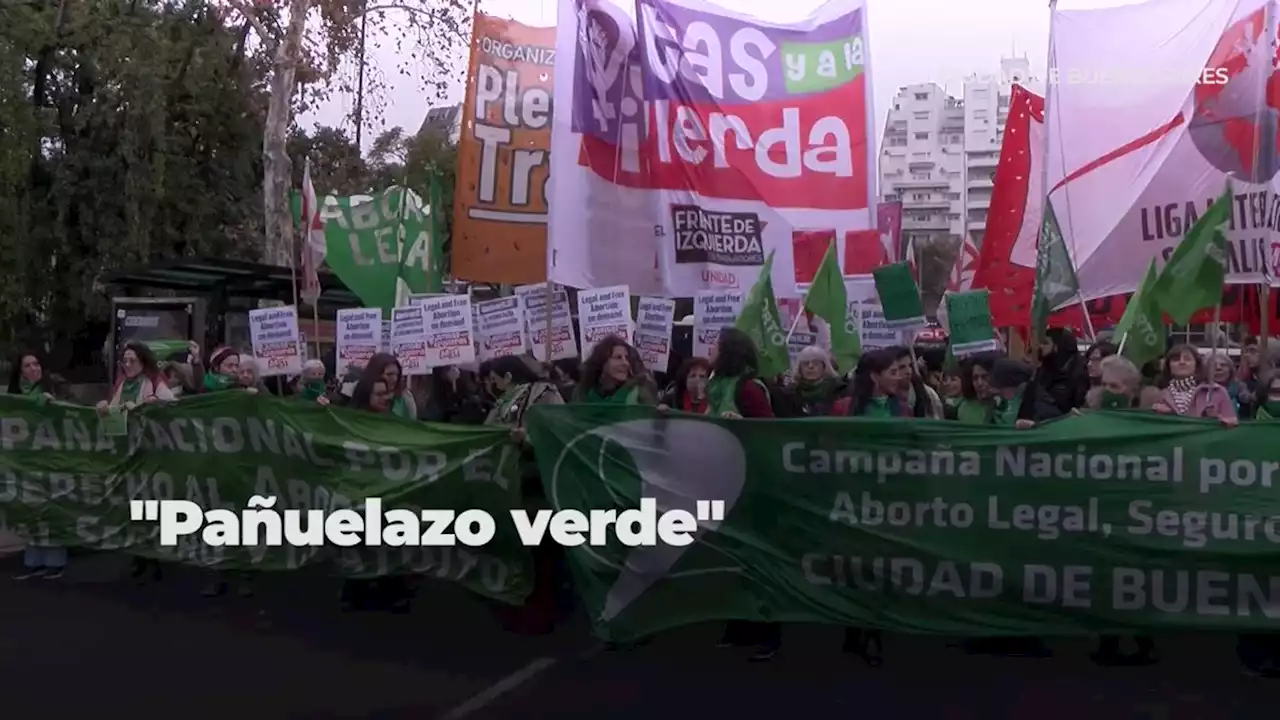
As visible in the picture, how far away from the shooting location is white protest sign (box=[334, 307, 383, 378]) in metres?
10.1

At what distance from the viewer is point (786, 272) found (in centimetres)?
1020

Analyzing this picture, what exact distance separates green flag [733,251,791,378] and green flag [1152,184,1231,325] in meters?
2.34

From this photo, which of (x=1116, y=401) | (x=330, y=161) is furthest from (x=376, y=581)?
(x=330, y=161)

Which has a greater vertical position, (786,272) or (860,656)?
(786,272)

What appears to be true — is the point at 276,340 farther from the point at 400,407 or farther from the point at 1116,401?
the point at 1116,401

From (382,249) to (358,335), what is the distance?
186 cm

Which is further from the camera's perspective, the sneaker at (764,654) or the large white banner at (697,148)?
the large white banner at (697,148)

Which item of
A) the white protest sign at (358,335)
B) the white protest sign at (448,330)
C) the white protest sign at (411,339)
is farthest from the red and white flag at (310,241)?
the white protest sign at (448,330)

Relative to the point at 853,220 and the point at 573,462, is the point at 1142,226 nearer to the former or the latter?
the point at 853,220

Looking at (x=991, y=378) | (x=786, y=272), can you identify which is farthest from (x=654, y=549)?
(x=786, y=272)

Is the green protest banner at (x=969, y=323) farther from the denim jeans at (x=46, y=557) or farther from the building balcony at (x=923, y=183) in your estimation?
the building balcony at (x=923, y=183)

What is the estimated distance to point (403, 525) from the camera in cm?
727

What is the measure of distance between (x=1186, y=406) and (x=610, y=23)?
4756mm

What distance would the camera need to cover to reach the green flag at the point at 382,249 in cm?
1166
